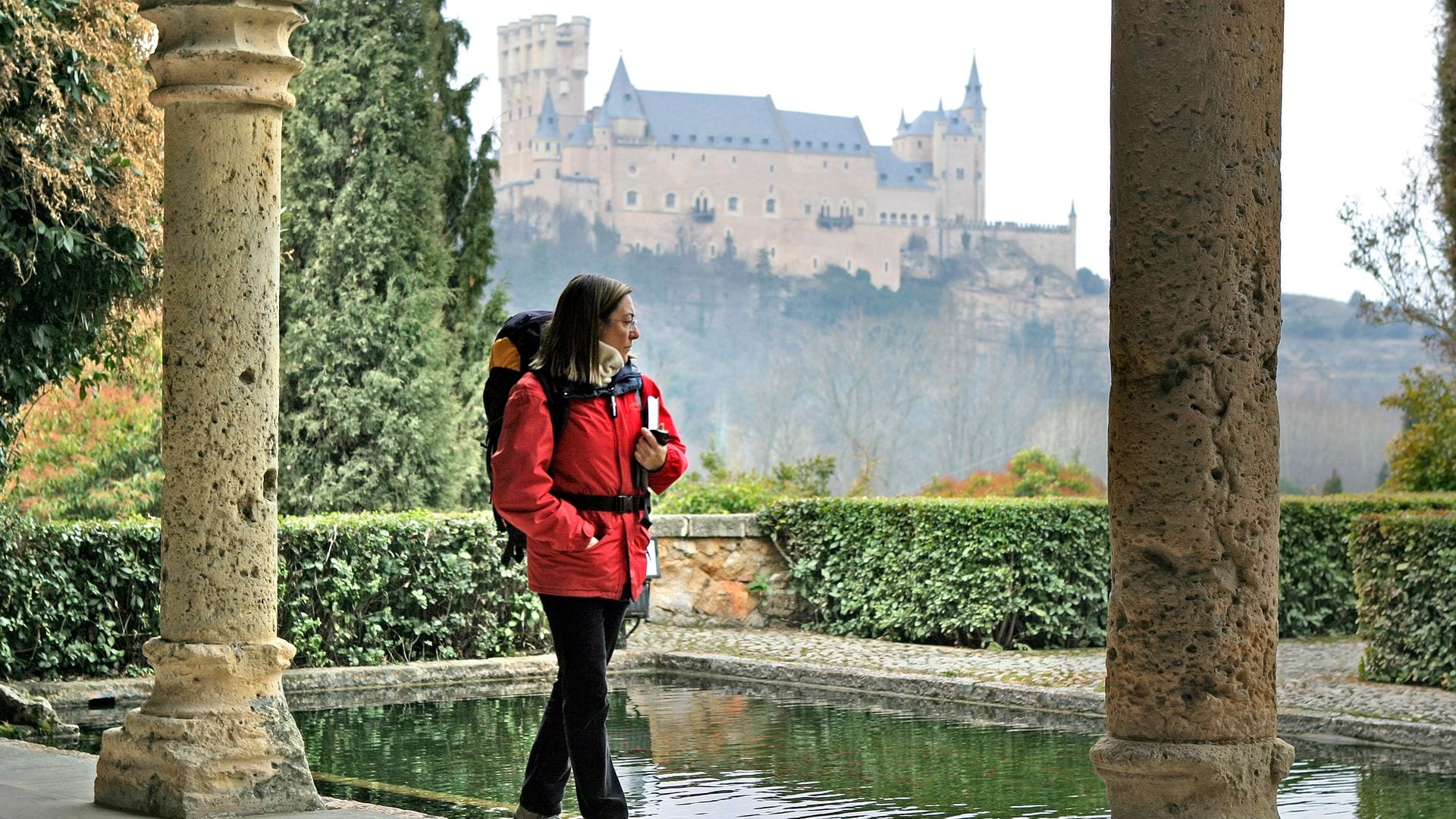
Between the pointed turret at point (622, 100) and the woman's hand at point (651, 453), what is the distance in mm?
102377

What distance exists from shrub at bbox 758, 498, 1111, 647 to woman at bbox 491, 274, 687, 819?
7.16 m

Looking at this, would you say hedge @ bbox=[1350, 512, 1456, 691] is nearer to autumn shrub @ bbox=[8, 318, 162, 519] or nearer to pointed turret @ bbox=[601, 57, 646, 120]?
autumn shrub @ bbox=[8, 318, 162, 519]

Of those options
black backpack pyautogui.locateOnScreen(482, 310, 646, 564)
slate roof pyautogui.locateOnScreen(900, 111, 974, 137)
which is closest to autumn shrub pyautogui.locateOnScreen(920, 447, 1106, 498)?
black backpack pyautogui.locateOnScreen(482, 310, 646, 564)

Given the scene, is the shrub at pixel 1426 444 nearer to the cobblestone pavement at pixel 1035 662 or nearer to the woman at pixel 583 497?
the cobblestone pavement at pixel 1035 662

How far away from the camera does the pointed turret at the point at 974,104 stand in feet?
367

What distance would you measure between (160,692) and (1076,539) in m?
7.67

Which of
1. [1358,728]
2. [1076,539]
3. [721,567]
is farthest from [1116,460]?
[721,567]

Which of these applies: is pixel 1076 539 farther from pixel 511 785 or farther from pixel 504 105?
pixel 504 105

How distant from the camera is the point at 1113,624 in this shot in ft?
11.8

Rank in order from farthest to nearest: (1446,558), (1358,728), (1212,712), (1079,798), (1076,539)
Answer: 1. (1076,539)
2. (1446,558)
3. (1358,728)
4. (1079,798)
5. (1212,712)

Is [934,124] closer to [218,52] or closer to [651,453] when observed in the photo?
[218,52]

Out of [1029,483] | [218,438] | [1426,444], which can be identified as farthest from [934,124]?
[218,438]

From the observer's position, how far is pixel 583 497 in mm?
4488

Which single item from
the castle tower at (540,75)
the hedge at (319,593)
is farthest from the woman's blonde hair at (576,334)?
the castle tower at (540,75)
